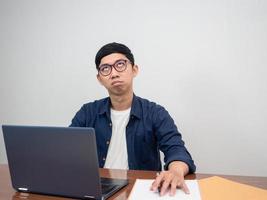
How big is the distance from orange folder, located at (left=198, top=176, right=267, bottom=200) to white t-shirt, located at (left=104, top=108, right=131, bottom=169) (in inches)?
22.7

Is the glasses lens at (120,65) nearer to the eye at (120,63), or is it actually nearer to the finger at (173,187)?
the eye at (120,63)

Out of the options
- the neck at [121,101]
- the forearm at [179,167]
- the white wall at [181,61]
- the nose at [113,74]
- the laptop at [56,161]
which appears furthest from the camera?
the white wall at [181,61]

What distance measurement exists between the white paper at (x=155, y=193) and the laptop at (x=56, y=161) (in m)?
0.07

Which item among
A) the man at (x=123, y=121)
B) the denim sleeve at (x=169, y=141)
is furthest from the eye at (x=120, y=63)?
the denim sleeve at (x=169, y=141)

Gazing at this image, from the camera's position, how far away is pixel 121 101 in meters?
1.46

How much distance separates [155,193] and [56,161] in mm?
305

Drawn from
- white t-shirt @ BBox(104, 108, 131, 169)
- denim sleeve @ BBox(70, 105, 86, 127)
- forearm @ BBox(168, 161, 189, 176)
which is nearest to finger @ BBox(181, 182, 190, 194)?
forearm @ BBox(168, 161, 189, 176)

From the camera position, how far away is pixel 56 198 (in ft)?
2.72

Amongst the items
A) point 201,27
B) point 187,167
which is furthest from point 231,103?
point 187,167

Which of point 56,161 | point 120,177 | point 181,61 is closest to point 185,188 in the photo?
point 120,177

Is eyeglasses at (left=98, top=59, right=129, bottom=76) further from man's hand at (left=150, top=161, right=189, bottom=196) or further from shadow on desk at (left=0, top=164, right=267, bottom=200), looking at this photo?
man's hand at (left=150, top=161, right=189, bottom=196)

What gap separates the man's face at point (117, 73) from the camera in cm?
132

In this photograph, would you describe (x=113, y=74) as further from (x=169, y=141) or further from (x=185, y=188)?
(x=185, y=188)

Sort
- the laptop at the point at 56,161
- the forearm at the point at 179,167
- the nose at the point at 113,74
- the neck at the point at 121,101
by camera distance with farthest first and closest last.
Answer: the neck at the point at 121,101, the nose at the point at 113,74, the forearm at the point at 179,167, the laptop at the point at 56,161
